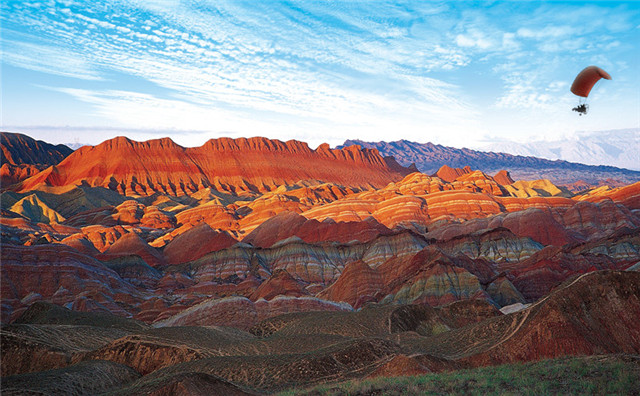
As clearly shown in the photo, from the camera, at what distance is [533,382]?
21.0 m

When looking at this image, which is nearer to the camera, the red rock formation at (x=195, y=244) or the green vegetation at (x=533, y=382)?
the green vegetation at (x=533, y=382)

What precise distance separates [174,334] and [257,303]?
26625 mm

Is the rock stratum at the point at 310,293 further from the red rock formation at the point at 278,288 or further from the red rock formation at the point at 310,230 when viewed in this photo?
the red rock formation at the point at 310,230

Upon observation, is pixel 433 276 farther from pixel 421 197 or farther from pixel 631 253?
pixel 421 197

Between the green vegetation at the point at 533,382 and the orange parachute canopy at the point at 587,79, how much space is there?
9.69 m

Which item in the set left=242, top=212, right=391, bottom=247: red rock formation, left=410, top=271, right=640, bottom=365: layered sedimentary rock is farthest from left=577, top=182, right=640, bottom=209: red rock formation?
left=410, top=271, right=640, bottom=365: layered sedimentary rock

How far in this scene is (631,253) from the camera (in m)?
105

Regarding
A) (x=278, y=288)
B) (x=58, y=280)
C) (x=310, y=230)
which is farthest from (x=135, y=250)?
(x=278, y=288)

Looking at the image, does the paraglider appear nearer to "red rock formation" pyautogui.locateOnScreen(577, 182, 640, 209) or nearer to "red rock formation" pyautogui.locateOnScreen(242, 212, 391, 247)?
"red rock formation" pyautogui.locateOnScreen(242, 212, 391, 247)

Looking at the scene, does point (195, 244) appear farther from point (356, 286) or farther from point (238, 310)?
point (238, 310)

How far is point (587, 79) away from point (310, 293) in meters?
75.9

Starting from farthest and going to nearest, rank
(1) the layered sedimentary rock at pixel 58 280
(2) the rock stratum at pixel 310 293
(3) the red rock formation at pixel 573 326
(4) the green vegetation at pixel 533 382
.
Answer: (1) the layered sedimentary rock at pixel 58 280 < (2) the rock stratum at pixel 310 293 < (3) the red rock formation at pixel 573 326 < (4) the green vegetation at pixel 533 382

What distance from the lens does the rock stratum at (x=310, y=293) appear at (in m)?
32.5

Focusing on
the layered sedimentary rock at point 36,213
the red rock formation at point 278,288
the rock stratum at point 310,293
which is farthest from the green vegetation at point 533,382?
the layered sedimentary rock at point 36,213
